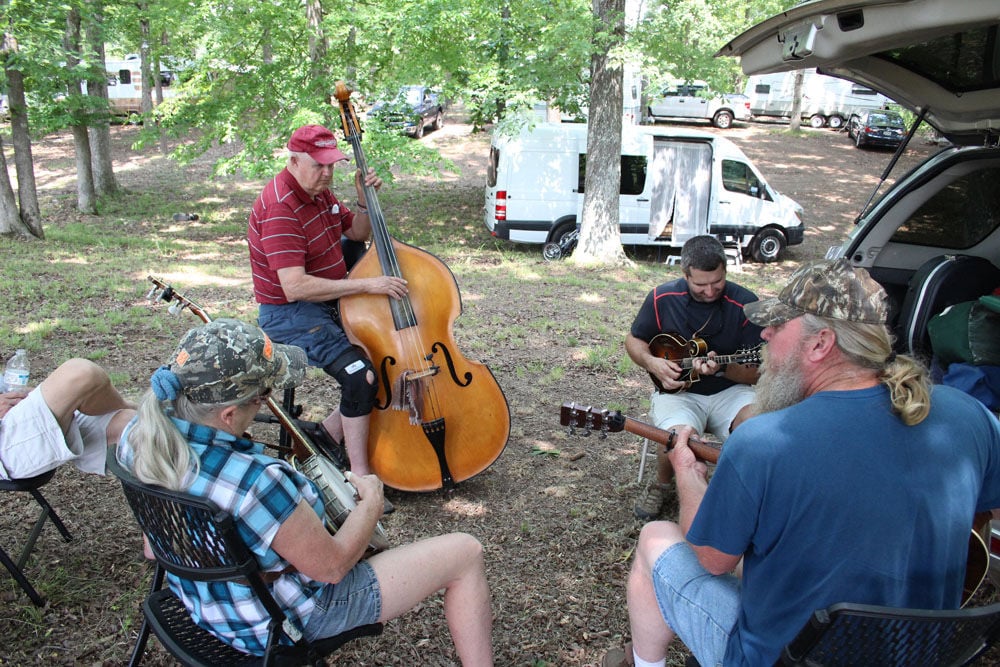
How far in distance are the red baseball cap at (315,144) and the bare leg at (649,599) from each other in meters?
2.17

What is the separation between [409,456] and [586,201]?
23.5ft

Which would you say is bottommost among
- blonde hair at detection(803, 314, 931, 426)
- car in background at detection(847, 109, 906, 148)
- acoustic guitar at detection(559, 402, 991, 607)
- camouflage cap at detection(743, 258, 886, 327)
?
acoustic guitar at detection(559, 402, 991, 607)

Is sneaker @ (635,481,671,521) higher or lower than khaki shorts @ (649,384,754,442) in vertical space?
lower

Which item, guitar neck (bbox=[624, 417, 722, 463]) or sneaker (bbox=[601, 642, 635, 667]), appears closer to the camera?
sneaker (bbox=[601, 642, 635, 667])

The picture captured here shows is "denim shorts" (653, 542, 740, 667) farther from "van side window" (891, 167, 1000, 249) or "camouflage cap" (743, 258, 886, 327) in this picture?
"van side window" (891, 167, 1000, 249)

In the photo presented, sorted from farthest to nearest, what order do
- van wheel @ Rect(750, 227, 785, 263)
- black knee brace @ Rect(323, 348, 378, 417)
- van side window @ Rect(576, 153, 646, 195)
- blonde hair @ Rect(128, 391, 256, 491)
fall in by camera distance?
van wheel @ Rect(750, 227, 785, 263)
van side window @ Rect(576, 153, 646, 195)
black knee brace @ Rect(323, 348, 378, 417)
blonde hair @ Rect(128, 391, 256, 491)

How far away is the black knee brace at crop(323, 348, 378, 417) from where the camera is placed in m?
3.33

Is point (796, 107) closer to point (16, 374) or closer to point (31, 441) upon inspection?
point (16, 374)

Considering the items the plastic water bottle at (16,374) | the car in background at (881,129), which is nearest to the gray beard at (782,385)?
the plastic water bottle at (16,374)

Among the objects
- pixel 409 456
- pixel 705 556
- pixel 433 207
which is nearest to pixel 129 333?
pixel 409 456

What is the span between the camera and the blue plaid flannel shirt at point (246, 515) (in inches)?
73.0

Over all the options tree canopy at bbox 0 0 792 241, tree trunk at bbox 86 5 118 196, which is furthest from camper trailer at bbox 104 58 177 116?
tree canopy at bbox 0 0 792 241

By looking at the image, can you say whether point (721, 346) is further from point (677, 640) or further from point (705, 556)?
point (705, 556)

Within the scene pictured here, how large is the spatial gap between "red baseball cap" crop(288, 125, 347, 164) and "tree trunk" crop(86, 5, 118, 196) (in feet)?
29.5
